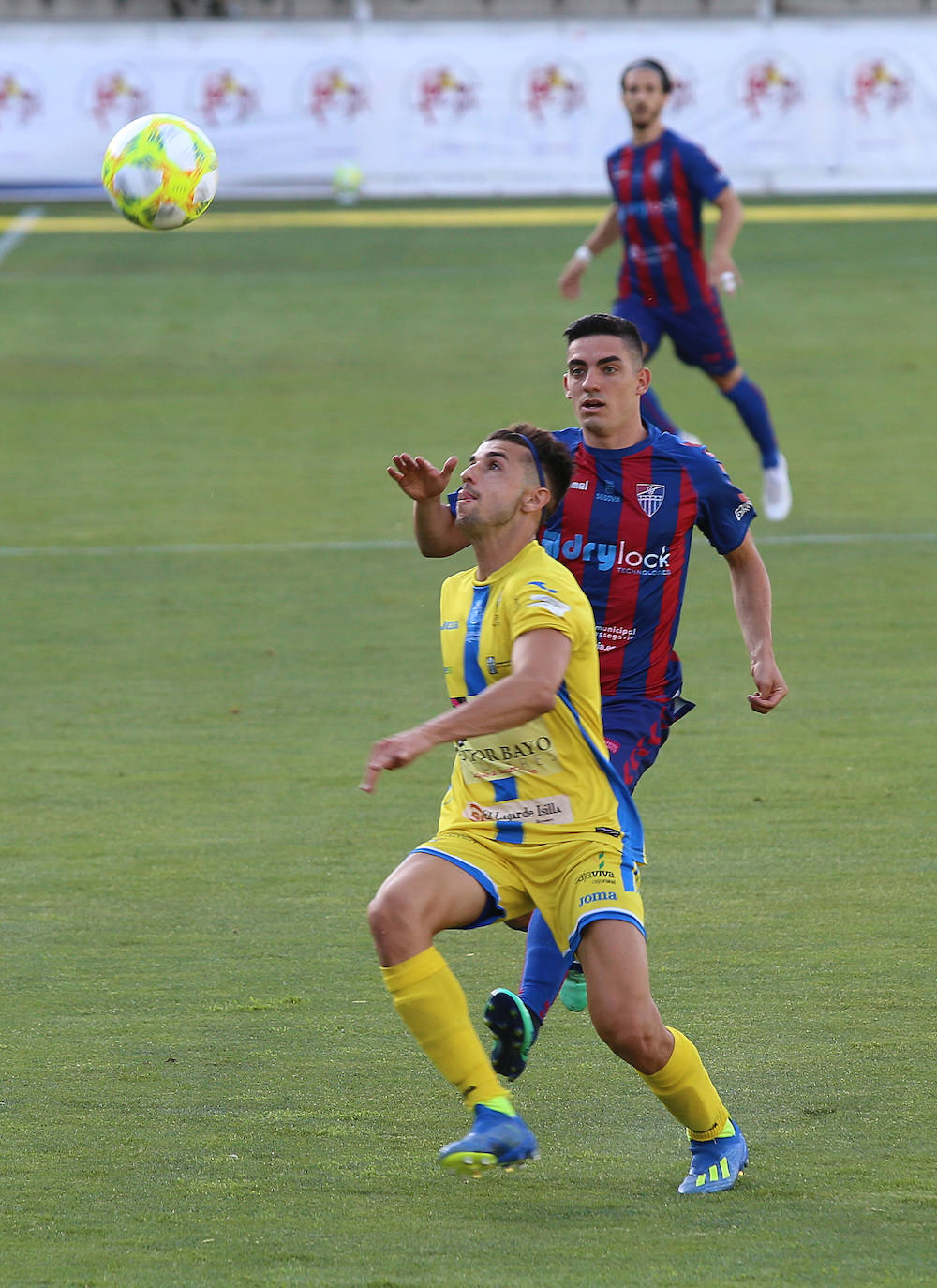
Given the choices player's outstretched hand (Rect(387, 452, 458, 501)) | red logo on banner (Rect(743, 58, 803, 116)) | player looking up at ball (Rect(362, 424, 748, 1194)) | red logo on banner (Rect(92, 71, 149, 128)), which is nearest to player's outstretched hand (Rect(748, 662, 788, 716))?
player looking up at ball (Rect(362, 424, 748, 1194))

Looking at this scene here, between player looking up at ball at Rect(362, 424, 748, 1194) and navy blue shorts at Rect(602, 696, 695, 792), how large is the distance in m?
0.42

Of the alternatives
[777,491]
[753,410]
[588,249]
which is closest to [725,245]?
[588,249]

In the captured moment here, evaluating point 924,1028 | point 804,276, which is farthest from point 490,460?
point 804,276

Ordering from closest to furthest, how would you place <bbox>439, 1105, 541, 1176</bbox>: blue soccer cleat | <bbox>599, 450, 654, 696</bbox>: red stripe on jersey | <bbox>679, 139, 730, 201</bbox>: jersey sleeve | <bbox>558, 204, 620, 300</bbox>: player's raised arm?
<bbox>439, 1105, 541, 1176</bbox>: blue soccer cleat, <bbox>599, 450, 654, 696</bbox>: red stripe on jersey, <bbox>679, 139, 730, 201</bbox>: jersey sleeve, <bbox>558, 204, 620, 300</bbox>: player's raised arm

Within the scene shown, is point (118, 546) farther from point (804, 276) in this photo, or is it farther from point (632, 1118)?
point (804, 276)

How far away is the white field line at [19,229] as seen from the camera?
79.6 ft

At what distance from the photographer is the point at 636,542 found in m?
5.24

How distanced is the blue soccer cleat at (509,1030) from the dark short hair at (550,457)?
1.19 m

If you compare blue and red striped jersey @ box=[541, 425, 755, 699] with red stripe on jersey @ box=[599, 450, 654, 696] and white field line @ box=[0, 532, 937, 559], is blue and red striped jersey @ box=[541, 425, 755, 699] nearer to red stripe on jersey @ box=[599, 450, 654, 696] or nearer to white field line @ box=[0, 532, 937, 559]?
red stripe on jersey @ box=[599, 450, 654, 696]

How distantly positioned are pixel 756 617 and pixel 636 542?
1.38 ft

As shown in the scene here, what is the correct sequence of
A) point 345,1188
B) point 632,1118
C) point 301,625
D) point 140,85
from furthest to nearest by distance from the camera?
point 140,85, point 301,625, point 632,1118, point 345,1188

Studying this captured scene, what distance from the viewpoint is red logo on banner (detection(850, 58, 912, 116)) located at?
1020 inches

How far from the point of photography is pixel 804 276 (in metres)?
21.4

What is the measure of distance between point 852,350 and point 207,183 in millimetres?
11594
